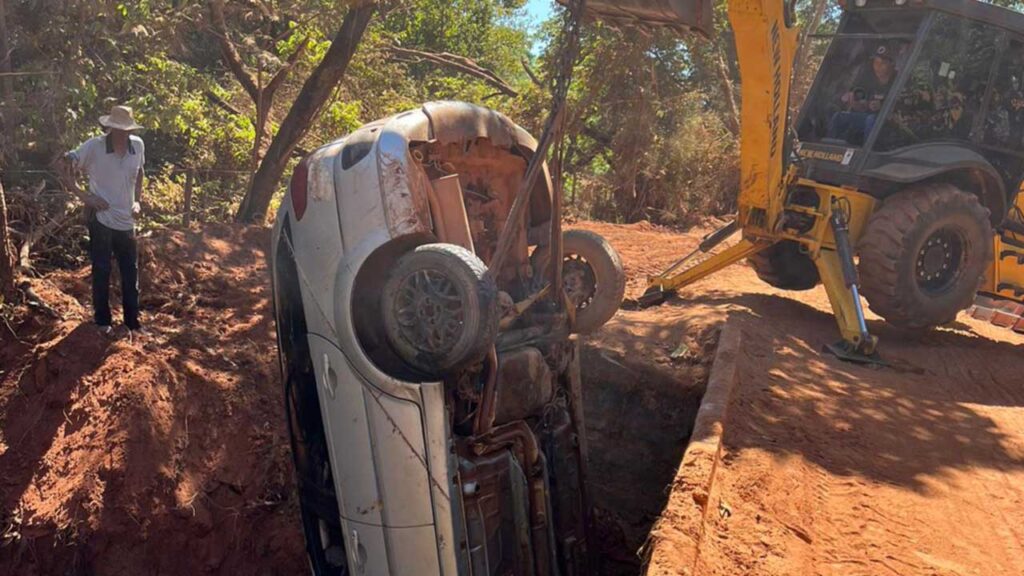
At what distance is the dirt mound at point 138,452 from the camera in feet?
15.9

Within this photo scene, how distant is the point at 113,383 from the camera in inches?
211

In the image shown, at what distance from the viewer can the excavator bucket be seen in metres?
4.61

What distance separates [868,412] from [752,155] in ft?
9.40

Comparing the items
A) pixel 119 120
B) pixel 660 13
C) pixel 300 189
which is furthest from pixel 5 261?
pixel 660 13

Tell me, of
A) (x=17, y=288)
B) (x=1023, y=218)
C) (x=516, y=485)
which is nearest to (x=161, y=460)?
(x=17, y=288)

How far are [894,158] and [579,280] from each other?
13.0ft

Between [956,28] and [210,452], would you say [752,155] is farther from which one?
[210,452]

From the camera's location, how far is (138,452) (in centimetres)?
513

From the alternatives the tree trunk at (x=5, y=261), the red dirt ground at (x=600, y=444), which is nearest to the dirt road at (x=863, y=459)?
the red dirt ground at (x=600, y=444)

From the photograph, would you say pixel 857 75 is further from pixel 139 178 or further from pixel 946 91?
pixel 139 178

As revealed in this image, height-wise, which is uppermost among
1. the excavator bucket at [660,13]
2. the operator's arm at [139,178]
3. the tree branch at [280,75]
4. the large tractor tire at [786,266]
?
the tree branch at [280,75]

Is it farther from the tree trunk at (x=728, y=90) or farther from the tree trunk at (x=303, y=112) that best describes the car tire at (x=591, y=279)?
the tree trunk at (x=728, y=90)

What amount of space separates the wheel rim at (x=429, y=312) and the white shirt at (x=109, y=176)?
307cm

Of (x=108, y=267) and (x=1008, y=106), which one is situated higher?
(x=1008, y=106)
